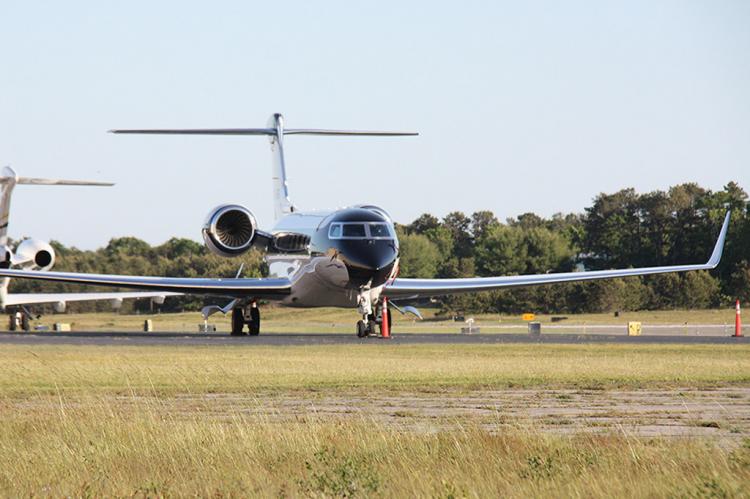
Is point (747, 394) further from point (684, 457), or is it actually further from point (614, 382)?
point (684, 457)

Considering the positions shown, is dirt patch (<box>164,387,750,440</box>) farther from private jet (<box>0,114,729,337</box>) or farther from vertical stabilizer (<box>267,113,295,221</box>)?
vertical stabilizer (<box>267,113,295,221</box>)

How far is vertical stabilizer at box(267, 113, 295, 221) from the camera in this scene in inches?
2077

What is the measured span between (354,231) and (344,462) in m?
28.5

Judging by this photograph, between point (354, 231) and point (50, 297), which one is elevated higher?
point (354, 231)

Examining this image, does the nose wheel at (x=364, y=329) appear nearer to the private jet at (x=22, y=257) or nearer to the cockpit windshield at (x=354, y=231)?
the cockpit windshield at (x=354, y=231)

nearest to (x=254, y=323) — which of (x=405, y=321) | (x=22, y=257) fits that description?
(x=22, y=257)

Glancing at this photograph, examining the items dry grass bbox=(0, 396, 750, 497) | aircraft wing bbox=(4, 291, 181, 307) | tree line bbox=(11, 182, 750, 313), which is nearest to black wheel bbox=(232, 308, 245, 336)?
aircraft wing bbox=(4, 291, 181, 307)

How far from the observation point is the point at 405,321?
73.5m

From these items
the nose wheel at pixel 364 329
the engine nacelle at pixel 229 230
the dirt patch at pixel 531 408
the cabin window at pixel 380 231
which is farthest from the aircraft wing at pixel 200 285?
the dirt patch at pixel 531 408

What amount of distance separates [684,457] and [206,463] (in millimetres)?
4514

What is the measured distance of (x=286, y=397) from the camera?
20.2 m

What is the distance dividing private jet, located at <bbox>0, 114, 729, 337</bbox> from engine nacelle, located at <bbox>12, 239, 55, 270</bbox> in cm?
1375

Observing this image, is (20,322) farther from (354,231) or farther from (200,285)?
(354,231)

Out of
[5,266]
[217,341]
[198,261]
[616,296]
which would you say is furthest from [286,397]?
[198,261]
